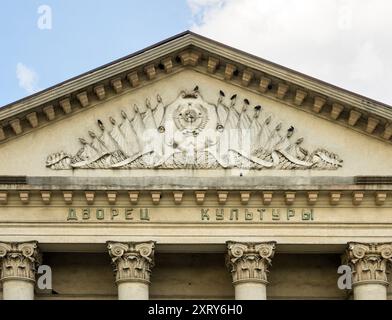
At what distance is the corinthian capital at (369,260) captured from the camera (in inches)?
1608

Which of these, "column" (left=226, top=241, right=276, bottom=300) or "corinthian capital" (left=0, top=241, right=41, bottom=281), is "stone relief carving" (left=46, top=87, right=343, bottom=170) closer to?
"column" (left=226, top=241, right=276, bottom=300)

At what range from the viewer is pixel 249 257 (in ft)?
134

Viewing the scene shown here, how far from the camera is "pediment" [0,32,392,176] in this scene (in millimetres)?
41750

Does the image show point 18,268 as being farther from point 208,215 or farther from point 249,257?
point 249,257

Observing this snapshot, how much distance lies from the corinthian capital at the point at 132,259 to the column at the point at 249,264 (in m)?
2.44

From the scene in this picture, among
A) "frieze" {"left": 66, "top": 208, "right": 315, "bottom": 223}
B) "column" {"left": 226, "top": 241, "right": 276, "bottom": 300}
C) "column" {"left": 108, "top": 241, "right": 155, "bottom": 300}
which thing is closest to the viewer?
"column" {"left": 108, "top": 241, "right": 155, "bottom": 300}

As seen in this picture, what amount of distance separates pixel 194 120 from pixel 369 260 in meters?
6.75

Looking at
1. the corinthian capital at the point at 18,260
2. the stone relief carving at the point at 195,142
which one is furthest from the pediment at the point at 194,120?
the corinthian capital at the point at 18,260

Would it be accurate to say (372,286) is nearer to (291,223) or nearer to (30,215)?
(291,223)

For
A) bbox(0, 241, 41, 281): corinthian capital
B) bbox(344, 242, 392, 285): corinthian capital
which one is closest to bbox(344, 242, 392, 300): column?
bbox(344, 242, 392, 285): corinthian capital

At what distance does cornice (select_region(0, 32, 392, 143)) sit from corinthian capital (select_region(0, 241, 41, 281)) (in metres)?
3.39

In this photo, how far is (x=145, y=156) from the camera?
41.8m

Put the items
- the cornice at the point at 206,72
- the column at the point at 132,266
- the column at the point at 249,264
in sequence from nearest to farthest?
the column at the point at 132,266
the column at the point at 249,264
the cornice at the point at 206,72

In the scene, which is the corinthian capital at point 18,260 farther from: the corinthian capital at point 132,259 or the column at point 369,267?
the column at point 369,267
